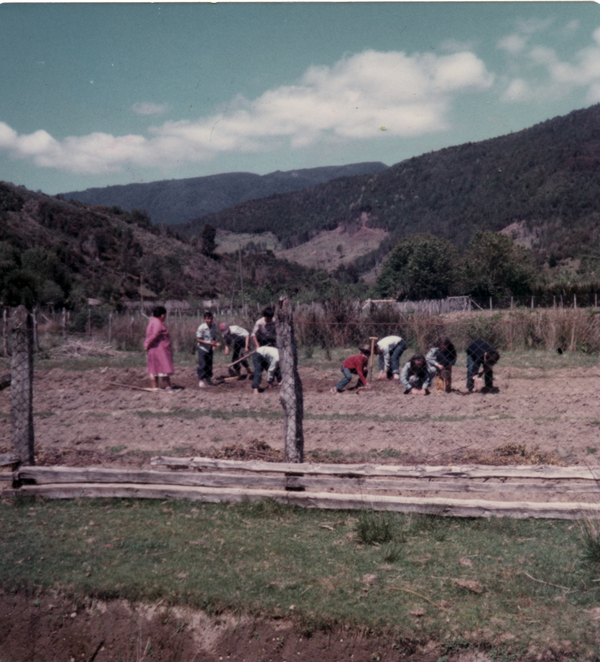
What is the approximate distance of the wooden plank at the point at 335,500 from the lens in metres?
4.14

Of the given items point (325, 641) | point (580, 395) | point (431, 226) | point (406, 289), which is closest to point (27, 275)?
point (580, 395)

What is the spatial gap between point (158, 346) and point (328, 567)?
651 centimetres

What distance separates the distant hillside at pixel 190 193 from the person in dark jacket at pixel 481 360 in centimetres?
15177

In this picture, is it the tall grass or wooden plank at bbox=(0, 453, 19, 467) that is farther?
the tall grass

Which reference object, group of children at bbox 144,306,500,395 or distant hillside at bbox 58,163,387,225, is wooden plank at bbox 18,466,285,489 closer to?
group of children at bbox 144,306,500,395

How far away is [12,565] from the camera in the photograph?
152 inches

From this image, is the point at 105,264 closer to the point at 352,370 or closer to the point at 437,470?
the point at 352,370

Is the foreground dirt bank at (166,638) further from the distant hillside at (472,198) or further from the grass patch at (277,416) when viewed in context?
the distant hillside at (472,198)

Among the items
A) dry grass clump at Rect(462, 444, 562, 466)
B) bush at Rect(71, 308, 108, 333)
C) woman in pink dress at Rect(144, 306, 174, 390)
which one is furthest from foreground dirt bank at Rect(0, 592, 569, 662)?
bush at Rect(71, 308, 108, 333)

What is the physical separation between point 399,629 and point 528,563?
996 millimetres

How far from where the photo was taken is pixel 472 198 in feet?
303

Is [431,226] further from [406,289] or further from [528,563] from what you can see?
[528,563]

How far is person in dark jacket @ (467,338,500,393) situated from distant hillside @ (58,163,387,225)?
151767mm

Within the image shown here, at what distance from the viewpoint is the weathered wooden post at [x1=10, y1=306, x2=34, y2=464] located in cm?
523
